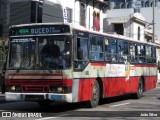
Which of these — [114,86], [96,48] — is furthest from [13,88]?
[114,86]

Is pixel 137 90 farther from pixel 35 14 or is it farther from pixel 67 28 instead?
pixel 35 14

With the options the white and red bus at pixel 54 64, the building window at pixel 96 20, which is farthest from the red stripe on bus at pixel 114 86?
the building window at pixel 96 20

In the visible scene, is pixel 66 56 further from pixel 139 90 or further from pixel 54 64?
pixel 139 90

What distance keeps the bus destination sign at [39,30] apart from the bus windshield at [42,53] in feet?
0.59

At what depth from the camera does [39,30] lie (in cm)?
1462

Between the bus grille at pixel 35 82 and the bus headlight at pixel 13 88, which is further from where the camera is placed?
the bus headlight at pixel 13 88

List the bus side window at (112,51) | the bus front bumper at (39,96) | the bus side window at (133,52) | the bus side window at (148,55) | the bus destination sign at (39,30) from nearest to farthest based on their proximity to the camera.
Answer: the bus front bumper at (39,96) < the bus destination sign at (39,30) < the bus side window at (112,51) < the bus side window at (133,52) < the bus side window at (148,55)

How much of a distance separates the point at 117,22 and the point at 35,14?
19.5 m

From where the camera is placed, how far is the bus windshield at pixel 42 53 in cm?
1414

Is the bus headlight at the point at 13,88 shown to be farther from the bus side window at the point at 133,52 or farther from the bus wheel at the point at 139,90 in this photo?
the bus wheel at the point at 139,90

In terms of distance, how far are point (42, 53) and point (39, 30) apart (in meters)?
0.83

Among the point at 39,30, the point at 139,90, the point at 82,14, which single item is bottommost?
the point at 139,90

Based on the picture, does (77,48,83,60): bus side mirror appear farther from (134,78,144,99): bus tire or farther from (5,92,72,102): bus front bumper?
(134,78,144,99): bus tire

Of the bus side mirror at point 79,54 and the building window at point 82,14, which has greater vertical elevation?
the building window at point 82,14
